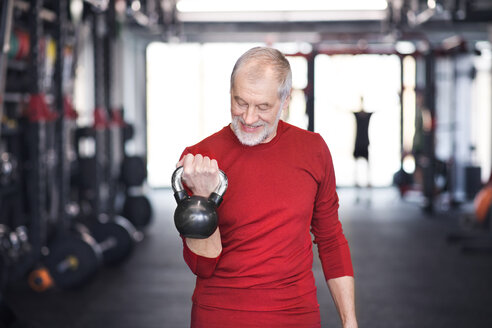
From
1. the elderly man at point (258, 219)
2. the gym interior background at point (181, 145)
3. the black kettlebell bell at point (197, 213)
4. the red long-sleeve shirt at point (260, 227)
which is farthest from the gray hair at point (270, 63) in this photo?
the gym interior background at point (181, 145)

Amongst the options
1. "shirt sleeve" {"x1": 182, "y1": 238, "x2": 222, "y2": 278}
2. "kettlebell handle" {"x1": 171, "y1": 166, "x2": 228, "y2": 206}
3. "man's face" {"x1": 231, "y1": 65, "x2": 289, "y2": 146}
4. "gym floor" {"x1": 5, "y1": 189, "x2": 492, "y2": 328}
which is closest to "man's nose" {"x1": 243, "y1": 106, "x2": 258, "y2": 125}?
"man's face" {"x1": 231, "y1": 65, "x2": 289, "y2": 146}

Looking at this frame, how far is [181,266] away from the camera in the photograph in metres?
4.30

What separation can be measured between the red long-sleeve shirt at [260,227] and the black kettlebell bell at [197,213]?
0.40 ft

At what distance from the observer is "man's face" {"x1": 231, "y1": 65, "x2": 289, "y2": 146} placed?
3.85 feet

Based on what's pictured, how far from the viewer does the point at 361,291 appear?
3.63m

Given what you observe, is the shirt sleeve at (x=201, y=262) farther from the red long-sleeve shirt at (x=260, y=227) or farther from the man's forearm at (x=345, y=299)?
the man's forearm at (x=345, y=299)

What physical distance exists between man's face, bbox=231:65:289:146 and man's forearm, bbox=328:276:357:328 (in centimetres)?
37

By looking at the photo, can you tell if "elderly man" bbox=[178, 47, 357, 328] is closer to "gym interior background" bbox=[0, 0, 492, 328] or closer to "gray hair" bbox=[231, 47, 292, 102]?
"gray hair" bbox=[231, 47, 292, 102]

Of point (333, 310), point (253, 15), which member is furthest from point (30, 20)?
point (253, 15)

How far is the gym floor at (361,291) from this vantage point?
3102 millimetres

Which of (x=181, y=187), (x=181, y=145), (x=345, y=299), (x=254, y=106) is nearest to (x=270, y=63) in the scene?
(x=254, y=106)

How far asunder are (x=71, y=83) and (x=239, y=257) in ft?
14.5

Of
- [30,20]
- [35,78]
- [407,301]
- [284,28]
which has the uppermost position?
[284,28]

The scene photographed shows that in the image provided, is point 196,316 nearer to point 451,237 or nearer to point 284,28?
point 451,237
